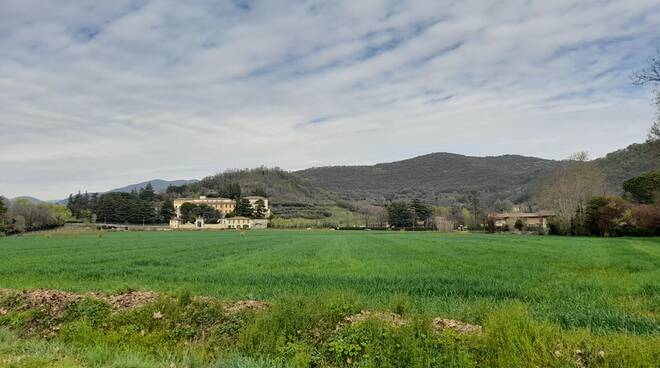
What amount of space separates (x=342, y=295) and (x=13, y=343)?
643 centimetres

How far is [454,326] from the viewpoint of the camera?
8.23 metres

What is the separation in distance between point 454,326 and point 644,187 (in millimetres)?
89476

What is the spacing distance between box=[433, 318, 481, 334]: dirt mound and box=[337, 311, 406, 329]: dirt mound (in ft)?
2.01

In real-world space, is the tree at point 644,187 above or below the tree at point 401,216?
above

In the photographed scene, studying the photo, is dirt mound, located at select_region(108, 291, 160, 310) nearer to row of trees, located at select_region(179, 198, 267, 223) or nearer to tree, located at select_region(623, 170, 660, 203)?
tree, located at select_region(623, 170, 660, 203)

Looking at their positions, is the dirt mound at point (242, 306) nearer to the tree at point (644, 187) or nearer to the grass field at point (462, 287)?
the grass field at point (462, 287)

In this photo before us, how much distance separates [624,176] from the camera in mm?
105375

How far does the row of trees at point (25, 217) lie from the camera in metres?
104

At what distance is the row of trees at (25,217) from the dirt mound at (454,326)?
11019 centimetres

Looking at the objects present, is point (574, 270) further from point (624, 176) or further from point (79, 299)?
point (624, 176)

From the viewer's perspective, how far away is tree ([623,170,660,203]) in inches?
3031

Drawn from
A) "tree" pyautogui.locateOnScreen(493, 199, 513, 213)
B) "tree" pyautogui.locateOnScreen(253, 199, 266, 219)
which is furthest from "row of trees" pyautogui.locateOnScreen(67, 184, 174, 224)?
"tree" pyautogui.locateOnScreen(493, 199, 513, 213)

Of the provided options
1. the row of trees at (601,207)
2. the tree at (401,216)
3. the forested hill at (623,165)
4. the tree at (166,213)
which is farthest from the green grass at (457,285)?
the tree at (166,213)

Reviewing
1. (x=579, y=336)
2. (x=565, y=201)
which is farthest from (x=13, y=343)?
(x=565, y=201)
